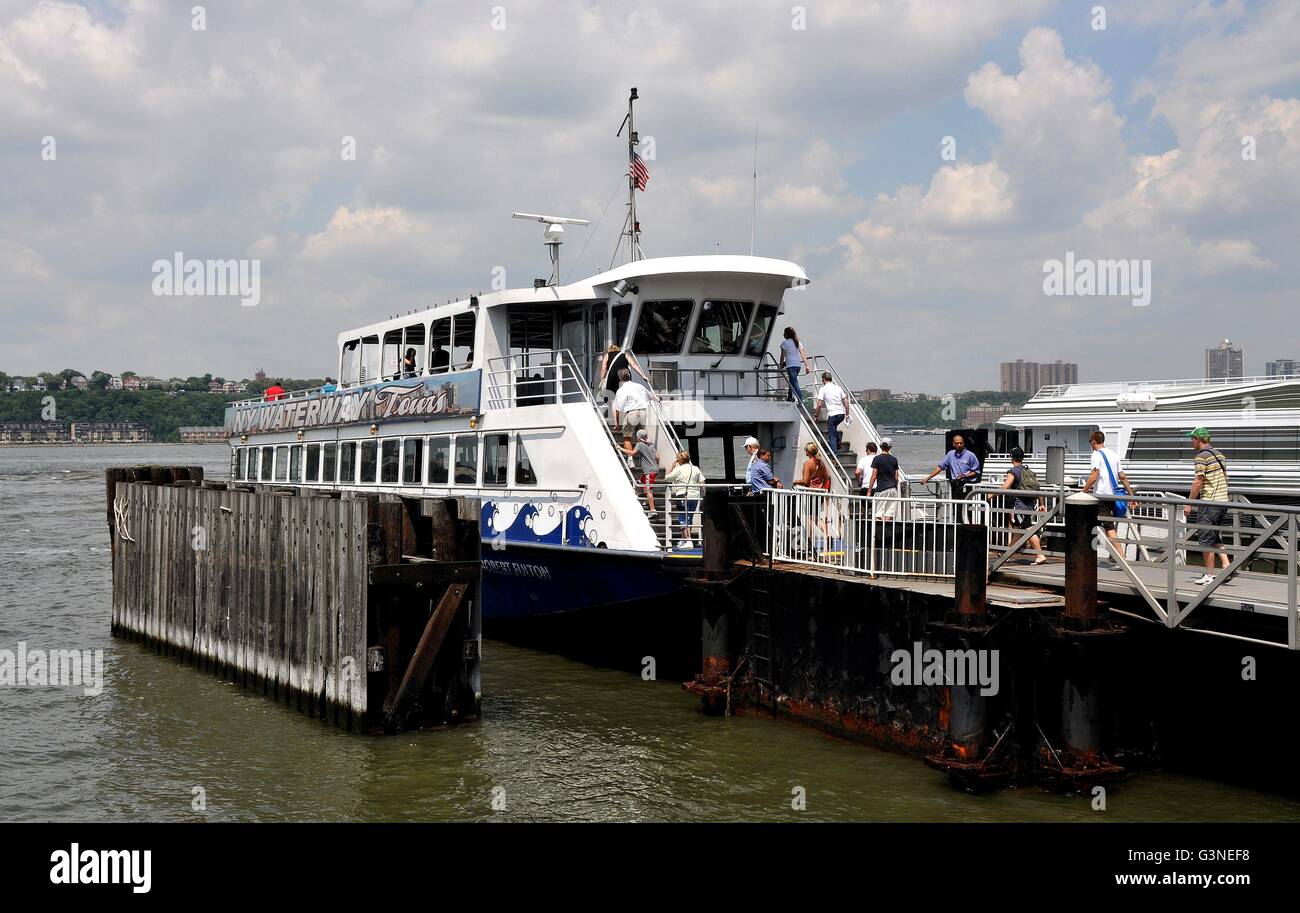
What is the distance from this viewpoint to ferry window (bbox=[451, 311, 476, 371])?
20.0 metres

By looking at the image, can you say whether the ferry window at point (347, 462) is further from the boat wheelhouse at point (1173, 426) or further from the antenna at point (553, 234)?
the boat wheelhouse at point (1173, 426)

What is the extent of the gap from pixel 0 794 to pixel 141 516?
8341mm

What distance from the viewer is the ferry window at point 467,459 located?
61.6 ft

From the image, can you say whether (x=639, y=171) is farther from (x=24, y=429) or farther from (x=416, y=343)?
(x=24, y=429)

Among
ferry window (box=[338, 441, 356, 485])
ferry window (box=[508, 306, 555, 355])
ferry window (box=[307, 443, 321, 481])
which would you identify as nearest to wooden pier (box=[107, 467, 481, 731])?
ferry window (box=[508, 306, 555, 355])

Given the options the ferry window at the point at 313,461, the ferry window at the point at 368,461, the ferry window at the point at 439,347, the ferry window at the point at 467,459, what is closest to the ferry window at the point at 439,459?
the ferry window at the point at 467,459

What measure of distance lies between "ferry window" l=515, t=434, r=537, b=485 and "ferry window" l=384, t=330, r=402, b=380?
576 centimetres

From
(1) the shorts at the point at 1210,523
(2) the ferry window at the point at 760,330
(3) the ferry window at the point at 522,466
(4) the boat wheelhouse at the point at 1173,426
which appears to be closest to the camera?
(1) the shorts at the point at 1210,523

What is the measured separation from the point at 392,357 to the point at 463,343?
2536mm

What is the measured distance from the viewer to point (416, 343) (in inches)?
877

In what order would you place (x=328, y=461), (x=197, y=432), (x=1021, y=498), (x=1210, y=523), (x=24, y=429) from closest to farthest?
1. (x=1021, y=498)
2. (x=1210, y=523)
3. (x=328, y=461)
4. (x=197, y=432)
5. (x=24, y=429)

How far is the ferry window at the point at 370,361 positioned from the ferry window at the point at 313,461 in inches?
68.3

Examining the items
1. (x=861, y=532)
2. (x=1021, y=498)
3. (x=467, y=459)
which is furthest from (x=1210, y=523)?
(x=467, y=459)
